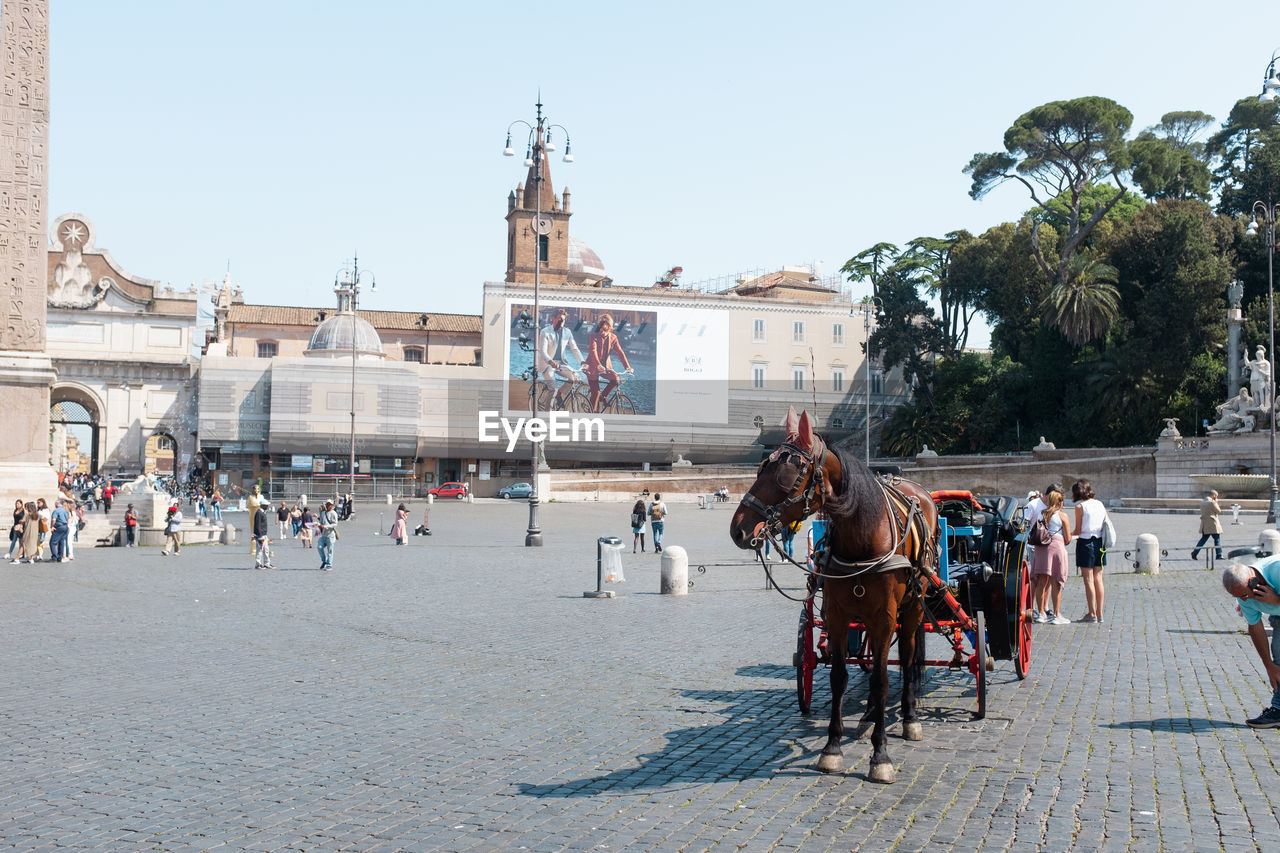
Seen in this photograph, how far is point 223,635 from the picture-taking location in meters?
11.4

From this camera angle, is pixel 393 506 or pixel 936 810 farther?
pixel 393 506

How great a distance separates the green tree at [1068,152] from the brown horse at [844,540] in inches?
1831

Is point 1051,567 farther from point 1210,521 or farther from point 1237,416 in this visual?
point 1237,416

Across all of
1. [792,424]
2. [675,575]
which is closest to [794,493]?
[792,424]

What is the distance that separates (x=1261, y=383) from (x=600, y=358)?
36611 millimetres

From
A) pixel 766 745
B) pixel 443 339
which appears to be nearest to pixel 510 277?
pixel 443 339

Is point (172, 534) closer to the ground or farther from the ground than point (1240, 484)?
closer to the ground

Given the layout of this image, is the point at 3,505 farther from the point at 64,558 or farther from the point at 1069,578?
the point at 1069,578

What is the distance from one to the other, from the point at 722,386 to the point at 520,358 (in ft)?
38.7

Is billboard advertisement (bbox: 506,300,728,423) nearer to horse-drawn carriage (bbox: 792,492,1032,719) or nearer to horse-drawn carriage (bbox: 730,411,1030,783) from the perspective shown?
horse-drawn carriage (bbox: 792,492,1032,719)

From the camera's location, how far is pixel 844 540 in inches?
243

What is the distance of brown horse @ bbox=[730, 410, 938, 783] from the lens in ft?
19.1

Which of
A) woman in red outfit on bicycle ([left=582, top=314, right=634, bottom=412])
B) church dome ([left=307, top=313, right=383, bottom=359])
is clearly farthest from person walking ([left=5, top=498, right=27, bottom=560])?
woman in red outfit on bicycle ([left=582, top=314, right=634, bottom=412])

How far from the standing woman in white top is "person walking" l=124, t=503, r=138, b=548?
21.5 metres
